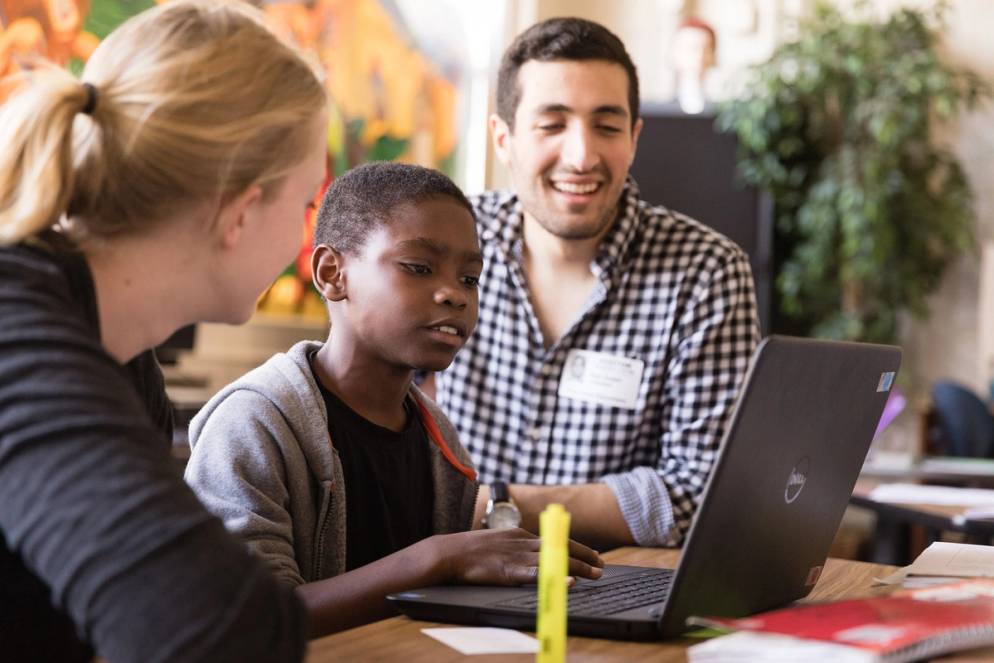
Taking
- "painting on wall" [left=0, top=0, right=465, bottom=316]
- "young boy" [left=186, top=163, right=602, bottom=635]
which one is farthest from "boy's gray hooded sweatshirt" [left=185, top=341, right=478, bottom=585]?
"painting on wall" [left=0, top=0, right=465, bottom=316]

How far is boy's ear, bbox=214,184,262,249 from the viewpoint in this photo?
3.38ft

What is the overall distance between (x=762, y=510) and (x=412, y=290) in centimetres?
57

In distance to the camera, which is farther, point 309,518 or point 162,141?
point 309,518

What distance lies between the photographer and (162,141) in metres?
0.98

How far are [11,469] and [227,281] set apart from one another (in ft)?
0.97

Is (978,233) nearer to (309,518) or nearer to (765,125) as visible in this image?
(765,125)

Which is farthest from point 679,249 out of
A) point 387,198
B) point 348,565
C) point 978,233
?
point 978,233

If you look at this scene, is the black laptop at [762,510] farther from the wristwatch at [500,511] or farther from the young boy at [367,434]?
the wristwatch at [500,511]

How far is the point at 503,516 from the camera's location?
179 centimetres

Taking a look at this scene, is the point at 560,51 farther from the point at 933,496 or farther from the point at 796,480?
the point at 796,480

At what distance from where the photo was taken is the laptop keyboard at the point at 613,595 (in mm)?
1163

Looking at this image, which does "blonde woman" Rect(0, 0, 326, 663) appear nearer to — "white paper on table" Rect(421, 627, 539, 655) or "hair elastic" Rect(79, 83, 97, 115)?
"hair elastic" Rect(79, 83, 97, 115)

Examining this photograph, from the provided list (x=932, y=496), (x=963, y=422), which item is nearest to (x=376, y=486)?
(x=932, y=496)

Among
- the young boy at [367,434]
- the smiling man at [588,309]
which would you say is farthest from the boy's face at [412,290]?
the smiling man at [588,309]
